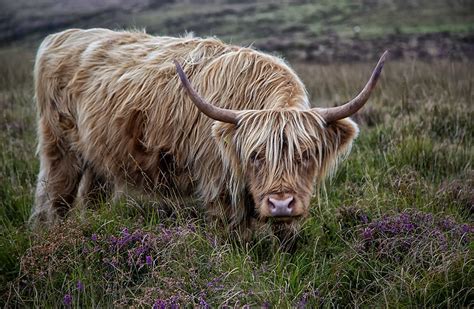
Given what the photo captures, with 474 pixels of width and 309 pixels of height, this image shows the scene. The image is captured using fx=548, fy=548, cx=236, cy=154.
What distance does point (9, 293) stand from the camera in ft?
8.63

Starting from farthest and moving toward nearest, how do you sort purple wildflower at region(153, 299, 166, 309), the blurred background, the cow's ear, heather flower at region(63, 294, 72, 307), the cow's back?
1. the blurred background
2. the cow's back
3. the cow's ear
4. heather flower at region(63, 294, 72, 307)
5. purple wildflower at region(153, 299, 166, 309)

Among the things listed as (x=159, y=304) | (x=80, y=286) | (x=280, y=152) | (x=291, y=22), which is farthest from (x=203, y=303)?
(x=291, y=22)

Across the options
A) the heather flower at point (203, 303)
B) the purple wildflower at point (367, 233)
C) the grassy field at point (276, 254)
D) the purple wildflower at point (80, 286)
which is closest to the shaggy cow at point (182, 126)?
the grassy field at point (276, 254)

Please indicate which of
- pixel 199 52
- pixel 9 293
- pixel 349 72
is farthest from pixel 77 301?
pixel 349 72

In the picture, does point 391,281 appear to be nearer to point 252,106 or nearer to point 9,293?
point 252,106

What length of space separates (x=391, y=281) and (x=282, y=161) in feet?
2.79

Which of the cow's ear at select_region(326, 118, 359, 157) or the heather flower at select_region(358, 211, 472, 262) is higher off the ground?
the cow's ear at select_region(326, 118, 359, 157)

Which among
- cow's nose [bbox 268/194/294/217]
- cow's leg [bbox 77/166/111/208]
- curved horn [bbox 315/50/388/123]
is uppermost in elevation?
curved horn [bbox 315/50/388/123]

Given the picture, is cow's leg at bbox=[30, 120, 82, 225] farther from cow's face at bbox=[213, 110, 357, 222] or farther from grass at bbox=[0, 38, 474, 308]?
cow's face at bbox=[213, 110, 357, 222]

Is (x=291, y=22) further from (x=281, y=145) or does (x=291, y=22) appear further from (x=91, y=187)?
(x=281, y=145)

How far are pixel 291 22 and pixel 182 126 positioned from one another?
A: 27878 mm

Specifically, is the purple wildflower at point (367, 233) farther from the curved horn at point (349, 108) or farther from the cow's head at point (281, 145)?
the curved horn at point (349, 108)

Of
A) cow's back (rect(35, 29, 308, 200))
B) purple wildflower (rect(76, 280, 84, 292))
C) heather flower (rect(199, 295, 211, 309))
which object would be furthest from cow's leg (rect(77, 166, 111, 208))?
heather flower (rect(199, 295, 211, 309))

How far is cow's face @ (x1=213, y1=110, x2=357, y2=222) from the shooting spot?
117 inches
